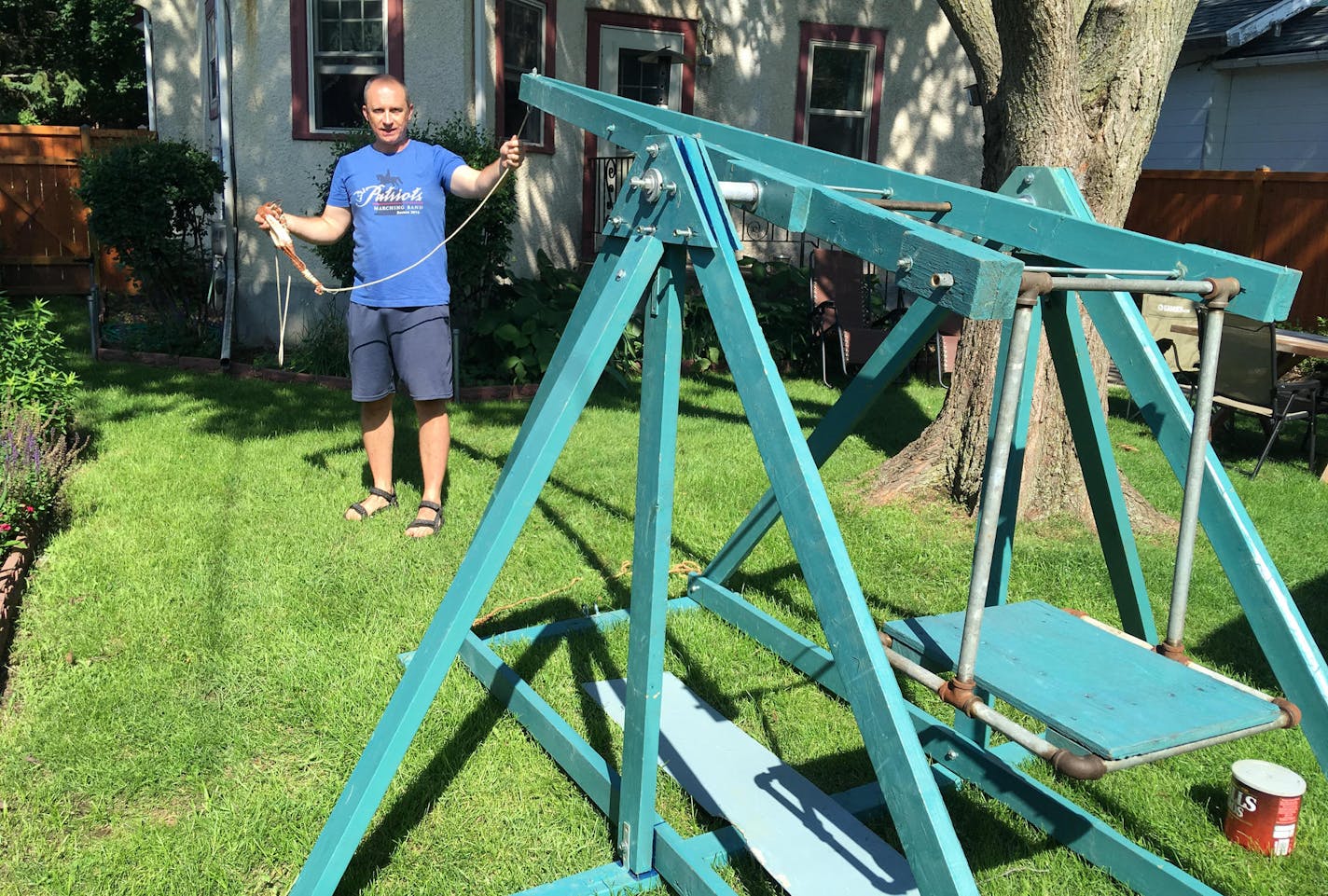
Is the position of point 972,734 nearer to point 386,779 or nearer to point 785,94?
point 386,779

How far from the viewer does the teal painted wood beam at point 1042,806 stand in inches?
106

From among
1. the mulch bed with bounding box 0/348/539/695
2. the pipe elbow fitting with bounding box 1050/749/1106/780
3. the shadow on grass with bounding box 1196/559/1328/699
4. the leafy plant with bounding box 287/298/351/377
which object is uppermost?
the pipe elbow fitting with bounding box 1050/749/1106/780

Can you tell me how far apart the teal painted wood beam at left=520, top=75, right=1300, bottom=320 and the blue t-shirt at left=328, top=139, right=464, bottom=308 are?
1640 millimetres

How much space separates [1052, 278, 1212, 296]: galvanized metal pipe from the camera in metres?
2.04

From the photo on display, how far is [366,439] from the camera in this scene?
18.2 feet

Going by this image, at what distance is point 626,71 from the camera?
38.1 ft

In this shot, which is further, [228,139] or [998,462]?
[228,139]

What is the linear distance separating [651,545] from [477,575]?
1.40 feet

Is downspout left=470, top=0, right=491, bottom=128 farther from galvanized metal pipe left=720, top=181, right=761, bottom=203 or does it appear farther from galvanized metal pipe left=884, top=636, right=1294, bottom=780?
galvanized metal pipe left=884, top=636, right=1294, bottom=780

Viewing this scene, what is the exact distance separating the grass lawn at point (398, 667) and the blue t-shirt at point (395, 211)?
1149mm

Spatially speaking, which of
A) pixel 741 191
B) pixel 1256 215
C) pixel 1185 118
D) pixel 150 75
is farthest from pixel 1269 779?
pixel 1185 118

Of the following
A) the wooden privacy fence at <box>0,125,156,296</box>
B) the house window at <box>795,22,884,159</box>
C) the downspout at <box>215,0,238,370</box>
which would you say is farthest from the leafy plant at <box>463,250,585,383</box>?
the wooden privacy fence at <box>0,125,156,296</box>

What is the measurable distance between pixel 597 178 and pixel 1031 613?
9.55m

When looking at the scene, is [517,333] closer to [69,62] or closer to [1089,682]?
[1089,682]
